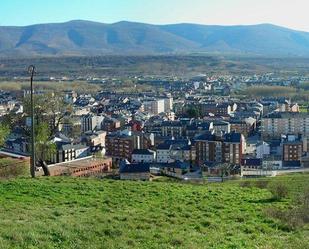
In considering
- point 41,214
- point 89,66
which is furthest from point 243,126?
point 89,66

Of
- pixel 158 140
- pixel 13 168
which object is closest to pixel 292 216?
pixel 13 168

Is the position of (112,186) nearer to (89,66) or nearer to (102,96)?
(102,96)

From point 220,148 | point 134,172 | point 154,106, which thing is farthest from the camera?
point 154,106

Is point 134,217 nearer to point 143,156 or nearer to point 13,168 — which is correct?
point 13,168

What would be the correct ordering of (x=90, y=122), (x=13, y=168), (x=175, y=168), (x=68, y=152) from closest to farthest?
1. (x=13, y=168)
2. (x=175, y=168)
3. (x=68, y=152)
4. (x=90, y=122)

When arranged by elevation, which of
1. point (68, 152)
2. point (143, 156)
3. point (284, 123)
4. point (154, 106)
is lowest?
point (143, 156)

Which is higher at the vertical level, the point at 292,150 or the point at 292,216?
the point at 292,216

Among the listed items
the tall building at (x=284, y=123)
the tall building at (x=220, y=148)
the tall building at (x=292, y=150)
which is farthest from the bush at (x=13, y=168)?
the tall building at (x=284, y=123)
